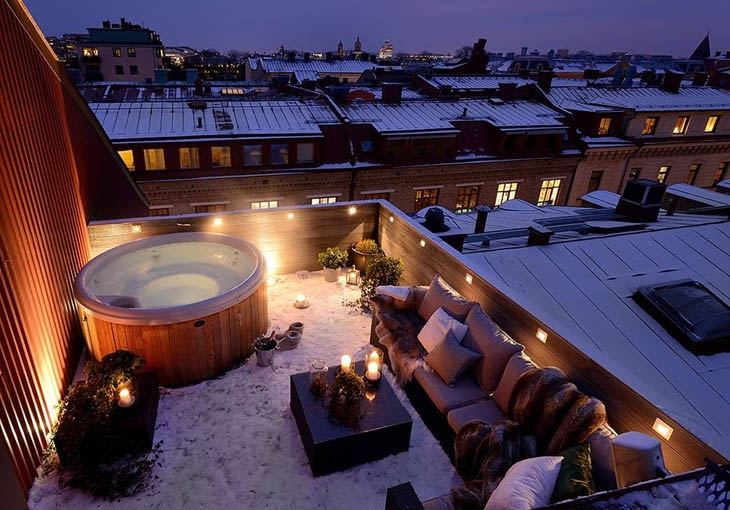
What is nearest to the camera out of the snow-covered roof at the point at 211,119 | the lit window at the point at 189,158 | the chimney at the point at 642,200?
the chimney at the point at 642,200

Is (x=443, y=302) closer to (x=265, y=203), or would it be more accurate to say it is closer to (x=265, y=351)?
(x=265, y=351)

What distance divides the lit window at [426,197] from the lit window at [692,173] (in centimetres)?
1306

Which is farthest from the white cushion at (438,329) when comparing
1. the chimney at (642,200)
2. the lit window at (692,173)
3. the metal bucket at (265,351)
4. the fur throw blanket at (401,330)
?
the lit window at (692,173)

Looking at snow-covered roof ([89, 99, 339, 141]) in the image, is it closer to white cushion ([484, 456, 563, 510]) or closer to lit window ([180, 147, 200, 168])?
lit window ([180, 147, 200, 168])

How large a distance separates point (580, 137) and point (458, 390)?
1613 centimetres

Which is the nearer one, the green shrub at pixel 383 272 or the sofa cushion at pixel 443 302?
the sofa cushion at pixel 443 302

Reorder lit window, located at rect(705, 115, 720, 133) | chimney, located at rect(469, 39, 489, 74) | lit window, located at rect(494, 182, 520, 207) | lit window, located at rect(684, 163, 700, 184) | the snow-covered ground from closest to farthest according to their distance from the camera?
the snow-covered ground → lit window, located at rect(494, 182, 520, 207) → lit window, located at rect(705, 115, 720, 133) → lit window, located at rect(684, 163, 700, 184) → chimney, located at rect(469, 39, 489, 74)

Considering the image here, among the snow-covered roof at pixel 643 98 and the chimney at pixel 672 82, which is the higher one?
the chimney at pixel 672 82

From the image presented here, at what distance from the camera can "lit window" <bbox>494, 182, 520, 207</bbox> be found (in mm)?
17094

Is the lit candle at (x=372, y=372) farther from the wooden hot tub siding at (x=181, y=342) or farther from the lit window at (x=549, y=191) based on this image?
the lit window at (x=549, y=191)

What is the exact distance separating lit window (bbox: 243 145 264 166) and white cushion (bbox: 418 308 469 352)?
32.2ft

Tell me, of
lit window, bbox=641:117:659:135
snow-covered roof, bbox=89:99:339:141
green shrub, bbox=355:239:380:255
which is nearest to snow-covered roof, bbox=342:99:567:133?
snow-covered roof, bbox=89:99:339:141

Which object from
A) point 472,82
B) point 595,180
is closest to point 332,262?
point 595,180

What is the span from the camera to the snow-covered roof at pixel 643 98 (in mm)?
18766
